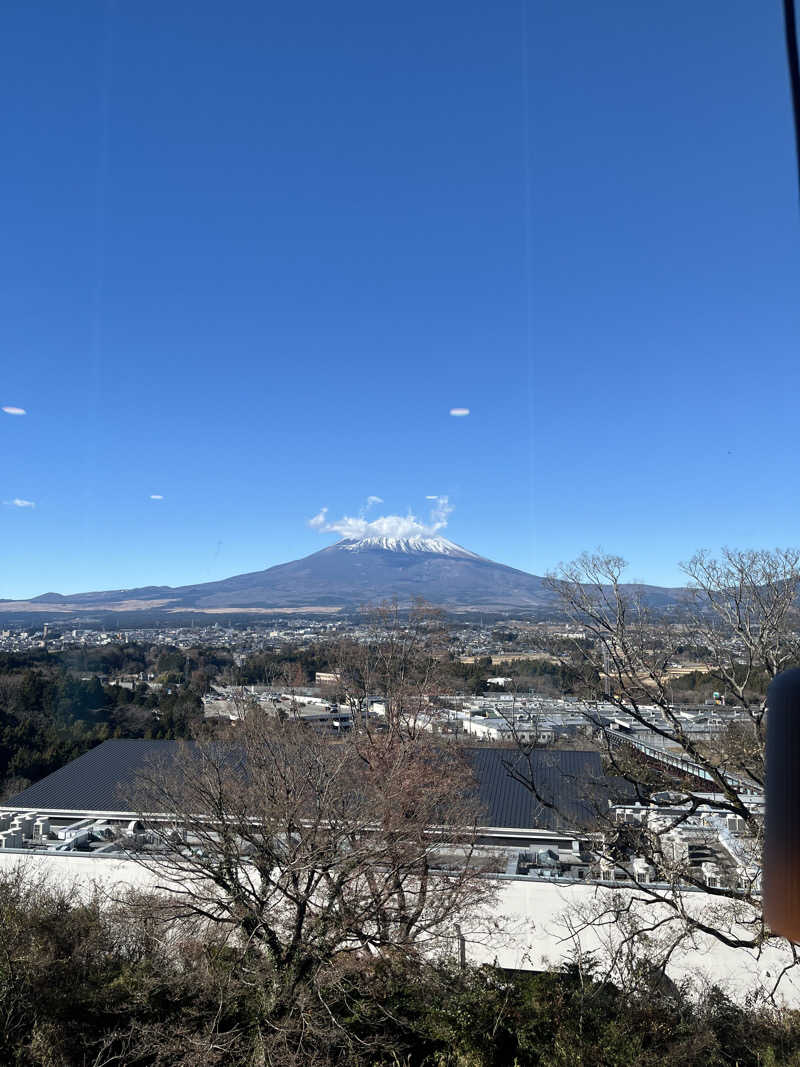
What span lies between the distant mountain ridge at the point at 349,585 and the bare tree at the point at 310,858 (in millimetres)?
42547

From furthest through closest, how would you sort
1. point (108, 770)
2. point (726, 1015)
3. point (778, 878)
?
point (108, 770), point (726, 1015), point (778, 878)

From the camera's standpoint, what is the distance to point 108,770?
60.4 ft

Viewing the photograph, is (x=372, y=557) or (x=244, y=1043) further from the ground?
(x=372, y=557)

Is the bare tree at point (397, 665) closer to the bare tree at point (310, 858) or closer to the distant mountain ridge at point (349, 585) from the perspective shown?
the bare tree at point (310, 858)

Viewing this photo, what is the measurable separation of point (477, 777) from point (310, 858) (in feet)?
28.3

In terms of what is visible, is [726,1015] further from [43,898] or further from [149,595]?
[149,595]

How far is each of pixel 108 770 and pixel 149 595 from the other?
271ft

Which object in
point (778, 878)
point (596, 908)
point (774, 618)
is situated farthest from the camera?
point (596, 908)

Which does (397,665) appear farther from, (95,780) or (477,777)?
(95,780)

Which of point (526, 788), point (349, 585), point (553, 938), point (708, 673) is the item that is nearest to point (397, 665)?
point (526, 788)

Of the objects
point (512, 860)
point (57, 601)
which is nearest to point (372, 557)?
point (57, 601)

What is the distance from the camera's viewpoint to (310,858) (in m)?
7.87

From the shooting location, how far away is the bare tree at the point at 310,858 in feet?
26.4

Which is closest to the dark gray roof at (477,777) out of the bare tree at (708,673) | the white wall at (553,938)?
the white wall at (553,938)
